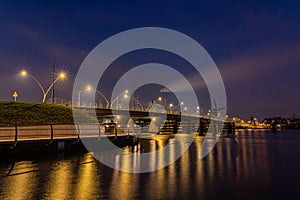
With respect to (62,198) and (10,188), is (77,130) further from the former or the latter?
(62,198)

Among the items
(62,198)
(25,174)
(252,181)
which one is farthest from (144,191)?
(25,174)

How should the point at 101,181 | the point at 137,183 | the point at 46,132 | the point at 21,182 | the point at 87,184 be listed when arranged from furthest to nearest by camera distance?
1. the point at 46,132
2. the point at 101,181
3. the point at 137,183
4. the point at 21,182
5. the point at 87,184

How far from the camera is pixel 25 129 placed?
19984 mm

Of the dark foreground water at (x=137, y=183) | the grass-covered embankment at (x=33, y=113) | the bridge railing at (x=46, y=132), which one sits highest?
the grass-covered embankment at (x=33, y=113)

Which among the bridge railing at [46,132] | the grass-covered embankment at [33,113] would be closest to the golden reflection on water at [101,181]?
the bridge railing at [46,132]

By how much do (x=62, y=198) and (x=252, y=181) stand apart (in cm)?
755

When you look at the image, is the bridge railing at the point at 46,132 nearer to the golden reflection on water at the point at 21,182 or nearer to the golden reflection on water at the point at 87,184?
the golden reflection on water at the point at 21,182

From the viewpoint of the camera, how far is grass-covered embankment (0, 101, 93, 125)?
1358 inches

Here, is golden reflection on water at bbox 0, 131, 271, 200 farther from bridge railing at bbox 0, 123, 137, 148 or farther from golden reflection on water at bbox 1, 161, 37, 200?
bridge railing at bbox 0, 123, 137, 148

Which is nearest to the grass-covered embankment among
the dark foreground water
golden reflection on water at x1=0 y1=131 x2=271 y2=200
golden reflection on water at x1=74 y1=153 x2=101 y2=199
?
golden reflection on water at x1=0 y1=131 x2=271 y2=200

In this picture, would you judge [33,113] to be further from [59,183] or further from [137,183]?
[137,183]

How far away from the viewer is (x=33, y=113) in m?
37.7

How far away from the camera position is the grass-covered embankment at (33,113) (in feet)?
113

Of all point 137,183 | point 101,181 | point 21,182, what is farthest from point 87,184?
point 21,182
